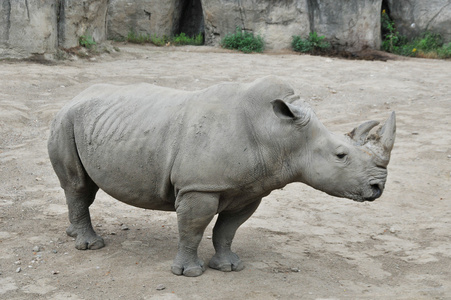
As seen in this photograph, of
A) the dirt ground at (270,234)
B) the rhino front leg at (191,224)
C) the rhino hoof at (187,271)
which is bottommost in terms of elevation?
the dirt ground at (270,234)

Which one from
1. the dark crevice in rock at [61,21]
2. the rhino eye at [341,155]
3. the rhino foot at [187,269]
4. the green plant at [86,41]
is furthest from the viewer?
the green plant at [86,41]

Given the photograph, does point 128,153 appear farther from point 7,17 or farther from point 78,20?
point 78,20

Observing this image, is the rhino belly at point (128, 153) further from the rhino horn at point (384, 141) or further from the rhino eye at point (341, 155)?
the rhino horn at point (384, 141)

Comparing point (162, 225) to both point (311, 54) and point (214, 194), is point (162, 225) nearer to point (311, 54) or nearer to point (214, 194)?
point (214, 194)

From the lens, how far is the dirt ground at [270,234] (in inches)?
180

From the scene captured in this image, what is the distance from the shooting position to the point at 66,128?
203 inches

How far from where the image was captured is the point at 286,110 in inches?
174

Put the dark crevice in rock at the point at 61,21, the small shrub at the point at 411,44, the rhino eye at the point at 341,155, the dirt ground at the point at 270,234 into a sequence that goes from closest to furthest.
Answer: the rhino eye at the point at 341,155 < the dirt ground at the point at 270,234 < the dark crevice in rock at the point at 61,21 < the small shrub at the point at 411,44

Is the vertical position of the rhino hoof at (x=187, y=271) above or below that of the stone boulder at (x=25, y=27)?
below

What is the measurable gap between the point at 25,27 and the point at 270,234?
9367 mm

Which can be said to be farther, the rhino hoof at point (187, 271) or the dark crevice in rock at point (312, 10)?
the dark crevice in rock at point (312, 10)

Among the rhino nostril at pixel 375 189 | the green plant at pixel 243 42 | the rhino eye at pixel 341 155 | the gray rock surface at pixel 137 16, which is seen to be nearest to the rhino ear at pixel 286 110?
the rhino eye at pixel 341 155

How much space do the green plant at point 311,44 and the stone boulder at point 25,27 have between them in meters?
7.07

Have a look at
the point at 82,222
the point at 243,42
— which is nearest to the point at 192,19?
the point at 243,42
